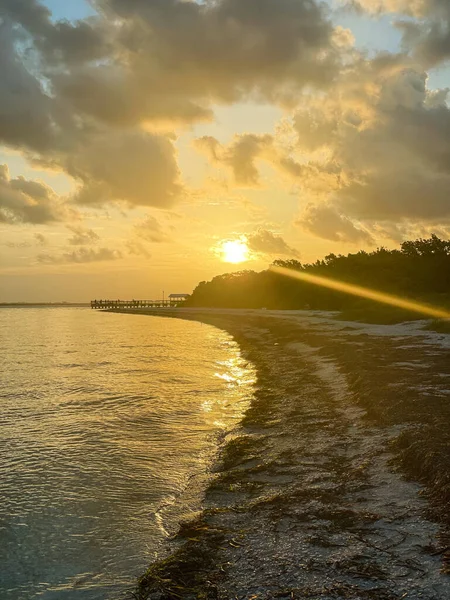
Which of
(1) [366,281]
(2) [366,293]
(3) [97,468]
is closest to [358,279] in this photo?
(1) [366,281]

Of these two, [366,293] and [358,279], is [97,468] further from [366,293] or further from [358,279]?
[358,279]

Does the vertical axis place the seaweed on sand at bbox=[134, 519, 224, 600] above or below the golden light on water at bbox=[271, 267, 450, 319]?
below

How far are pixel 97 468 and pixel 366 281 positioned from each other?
7115 centimetres

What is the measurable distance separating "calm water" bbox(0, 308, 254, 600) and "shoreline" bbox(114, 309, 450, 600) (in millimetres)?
521

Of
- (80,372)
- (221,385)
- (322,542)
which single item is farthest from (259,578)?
(80,372)

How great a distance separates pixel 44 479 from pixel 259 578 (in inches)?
174

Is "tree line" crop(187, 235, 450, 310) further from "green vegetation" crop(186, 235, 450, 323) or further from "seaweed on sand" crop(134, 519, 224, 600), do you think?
"seaweed on sand" crop(134, 519, 224, 600)

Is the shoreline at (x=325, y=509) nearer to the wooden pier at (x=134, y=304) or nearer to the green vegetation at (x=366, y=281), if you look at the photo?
the green vegetation at (x=366, y=281)

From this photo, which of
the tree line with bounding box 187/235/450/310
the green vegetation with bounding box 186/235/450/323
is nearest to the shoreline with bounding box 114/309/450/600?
the green vegetation with bounding box 186/235/450/323

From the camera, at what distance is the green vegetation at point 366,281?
59.8 metres

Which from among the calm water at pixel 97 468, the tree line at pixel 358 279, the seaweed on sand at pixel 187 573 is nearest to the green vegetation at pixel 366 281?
the tree line at pixel 358 279

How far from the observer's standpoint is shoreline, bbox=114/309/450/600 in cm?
452

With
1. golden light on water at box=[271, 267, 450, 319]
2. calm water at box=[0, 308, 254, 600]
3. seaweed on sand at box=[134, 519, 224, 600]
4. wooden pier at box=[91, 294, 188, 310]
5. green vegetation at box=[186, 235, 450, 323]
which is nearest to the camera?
seaweed on sand at box=[134, 519, 224, 600]

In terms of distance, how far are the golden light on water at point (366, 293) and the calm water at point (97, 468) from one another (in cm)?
3150
